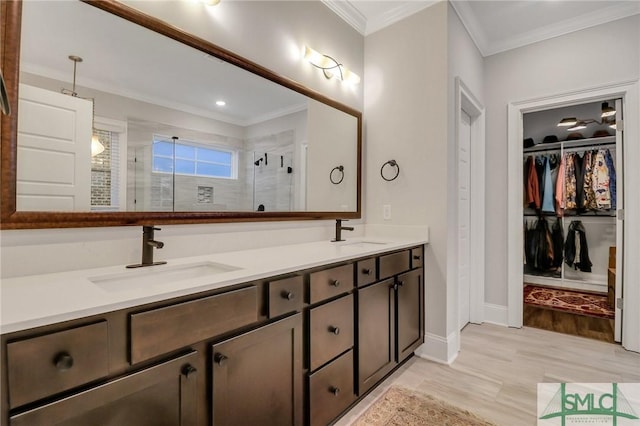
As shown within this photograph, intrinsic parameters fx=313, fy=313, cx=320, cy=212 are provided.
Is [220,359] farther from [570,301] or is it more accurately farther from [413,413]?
[570,301]

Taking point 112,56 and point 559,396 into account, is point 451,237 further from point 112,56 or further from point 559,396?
point 112,56

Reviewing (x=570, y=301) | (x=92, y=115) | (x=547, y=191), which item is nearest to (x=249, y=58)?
(x=92, y=115)

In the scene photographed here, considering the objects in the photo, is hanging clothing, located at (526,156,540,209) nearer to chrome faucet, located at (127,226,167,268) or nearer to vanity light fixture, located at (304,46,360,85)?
vanity light fixture, located at (304,46,360,85)

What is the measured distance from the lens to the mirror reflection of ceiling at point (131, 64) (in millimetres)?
1199

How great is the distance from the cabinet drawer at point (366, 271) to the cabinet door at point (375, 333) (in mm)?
39

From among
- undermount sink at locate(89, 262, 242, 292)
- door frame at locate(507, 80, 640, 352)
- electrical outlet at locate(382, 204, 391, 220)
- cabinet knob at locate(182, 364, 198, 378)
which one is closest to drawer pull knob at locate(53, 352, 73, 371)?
cabinet knob at locate(182, 364, 198, 378)

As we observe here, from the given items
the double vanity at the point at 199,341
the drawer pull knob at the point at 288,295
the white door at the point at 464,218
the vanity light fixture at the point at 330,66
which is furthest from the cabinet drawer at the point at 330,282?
the white door at the point at 464,218

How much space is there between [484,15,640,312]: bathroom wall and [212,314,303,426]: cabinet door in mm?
2622

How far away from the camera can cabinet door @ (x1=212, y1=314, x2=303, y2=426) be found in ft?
3.58

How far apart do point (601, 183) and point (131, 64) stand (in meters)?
5.28

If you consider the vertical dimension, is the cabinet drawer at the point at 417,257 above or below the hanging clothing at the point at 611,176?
below

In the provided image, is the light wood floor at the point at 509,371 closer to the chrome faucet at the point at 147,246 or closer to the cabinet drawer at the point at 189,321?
the cabinet drawer at the point at 189,321

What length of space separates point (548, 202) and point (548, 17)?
258 centimetres

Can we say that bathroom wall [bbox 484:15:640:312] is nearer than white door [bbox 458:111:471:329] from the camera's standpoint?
Yes
